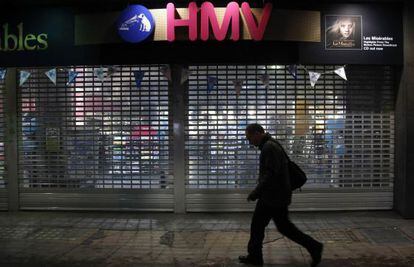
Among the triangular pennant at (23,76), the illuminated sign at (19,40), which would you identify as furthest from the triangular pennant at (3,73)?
the illuminated sign at (19,40)

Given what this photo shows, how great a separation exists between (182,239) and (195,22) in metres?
3.74

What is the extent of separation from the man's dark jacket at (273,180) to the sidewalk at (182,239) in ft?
3.35

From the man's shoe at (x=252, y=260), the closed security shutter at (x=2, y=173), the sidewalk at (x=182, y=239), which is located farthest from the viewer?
the closed security shutter at (x=2, y=173)

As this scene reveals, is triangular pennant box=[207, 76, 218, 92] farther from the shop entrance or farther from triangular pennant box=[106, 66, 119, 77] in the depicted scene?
triangular pennant box=[106, 66, 119, 77]

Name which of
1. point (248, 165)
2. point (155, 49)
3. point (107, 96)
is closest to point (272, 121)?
point (248, 165)

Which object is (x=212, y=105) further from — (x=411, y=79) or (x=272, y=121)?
(x=411, y=79)

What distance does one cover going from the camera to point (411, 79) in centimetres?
930

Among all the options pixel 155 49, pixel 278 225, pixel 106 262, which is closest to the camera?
pixel 278 225

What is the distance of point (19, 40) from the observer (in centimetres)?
966

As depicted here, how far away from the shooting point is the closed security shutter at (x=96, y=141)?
392 inches

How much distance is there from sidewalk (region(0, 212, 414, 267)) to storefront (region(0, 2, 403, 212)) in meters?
0.47

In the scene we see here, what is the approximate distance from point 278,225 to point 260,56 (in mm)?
3808

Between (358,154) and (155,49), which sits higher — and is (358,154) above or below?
below

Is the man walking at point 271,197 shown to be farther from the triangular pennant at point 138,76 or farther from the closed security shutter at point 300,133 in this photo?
the triangular pennant at point 138,76
